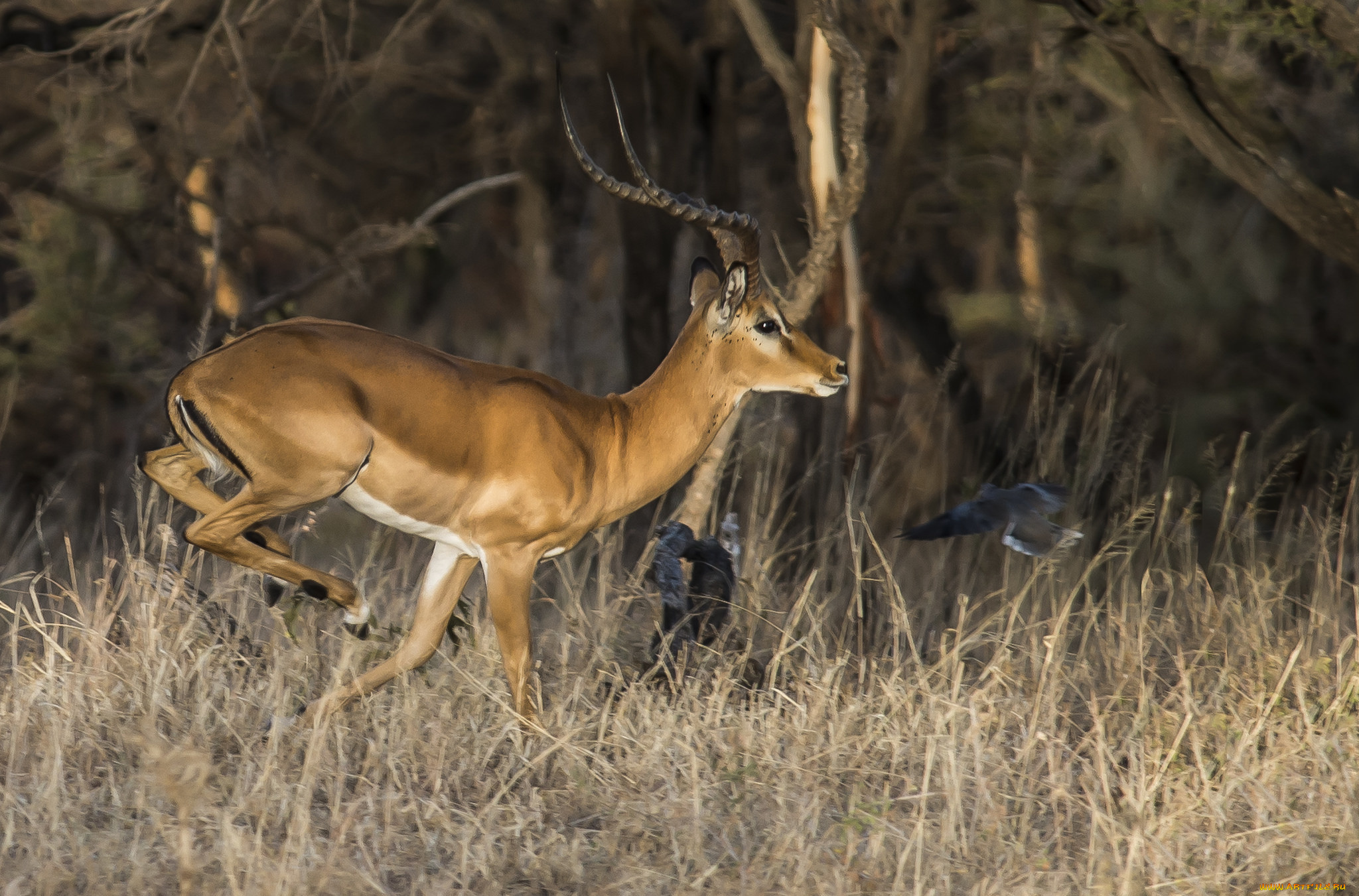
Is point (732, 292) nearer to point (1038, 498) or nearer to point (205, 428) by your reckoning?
point (1038, 498)

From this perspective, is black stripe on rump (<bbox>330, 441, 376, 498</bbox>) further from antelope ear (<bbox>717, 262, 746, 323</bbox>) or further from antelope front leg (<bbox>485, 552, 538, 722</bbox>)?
antelope ear (<bbox>717, 262, 746, 323</bbox>)

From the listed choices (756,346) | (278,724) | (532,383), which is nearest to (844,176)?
(756,346)

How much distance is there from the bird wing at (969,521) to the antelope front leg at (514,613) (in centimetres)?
111

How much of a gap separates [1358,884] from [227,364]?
3.04m

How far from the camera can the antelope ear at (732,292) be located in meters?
4.54

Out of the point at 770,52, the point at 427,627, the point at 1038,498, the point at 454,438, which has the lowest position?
the point at 427,627

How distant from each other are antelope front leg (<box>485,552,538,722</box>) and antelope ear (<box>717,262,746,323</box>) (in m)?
0.97

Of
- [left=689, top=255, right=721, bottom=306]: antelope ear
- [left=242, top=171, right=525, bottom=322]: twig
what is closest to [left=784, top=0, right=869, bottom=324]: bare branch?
[left=689, top=255, right=721, bottom=306]: antelope ear

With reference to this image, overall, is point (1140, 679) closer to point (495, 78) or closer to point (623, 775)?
point (623, 775)

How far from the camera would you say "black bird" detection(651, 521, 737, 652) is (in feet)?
15.9

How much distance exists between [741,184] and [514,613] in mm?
5540

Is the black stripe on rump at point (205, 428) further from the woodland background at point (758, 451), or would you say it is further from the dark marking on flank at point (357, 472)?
the woodland background at point (758, 451)

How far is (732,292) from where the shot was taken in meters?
4.60

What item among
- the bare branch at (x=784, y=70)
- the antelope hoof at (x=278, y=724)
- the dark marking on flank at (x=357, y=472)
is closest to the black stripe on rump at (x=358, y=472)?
the dark marking on flank at (x=357, y=472)
